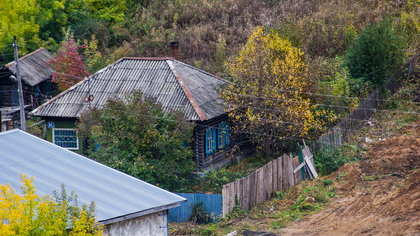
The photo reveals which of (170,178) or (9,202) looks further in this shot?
(170,178)

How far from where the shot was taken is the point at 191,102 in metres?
19.3

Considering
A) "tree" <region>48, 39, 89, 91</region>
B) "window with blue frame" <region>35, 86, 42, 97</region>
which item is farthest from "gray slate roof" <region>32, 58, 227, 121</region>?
"window with blue frame" <region>35, 86, 42, 97</region>

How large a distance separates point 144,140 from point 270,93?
6.44 m

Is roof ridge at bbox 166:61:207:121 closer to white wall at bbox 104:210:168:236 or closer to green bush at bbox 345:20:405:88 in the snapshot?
white wall at bbox 104:210:168:236

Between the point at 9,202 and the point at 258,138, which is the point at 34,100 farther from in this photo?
the point at 9,202

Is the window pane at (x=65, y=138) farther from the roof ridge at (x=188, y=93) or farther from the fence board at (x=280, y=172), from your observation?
the fence board at (x=280, y=172)

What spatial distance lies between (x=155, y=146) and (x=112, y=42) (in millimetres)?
22606

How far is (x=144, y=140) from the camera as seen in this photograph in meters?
17.0

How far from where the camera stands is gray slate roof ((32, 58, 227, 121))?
19.8 m

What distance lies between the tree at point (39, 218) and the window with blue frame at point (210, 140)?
1210cm

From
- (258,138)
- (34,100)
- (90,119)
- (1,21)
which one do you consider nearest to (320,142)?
(258,138)

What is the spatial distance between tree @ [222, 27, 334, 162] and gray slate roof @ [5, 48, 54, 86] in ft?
50.0

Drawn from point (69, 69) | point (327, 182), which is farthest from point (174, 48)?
point (327, 182)

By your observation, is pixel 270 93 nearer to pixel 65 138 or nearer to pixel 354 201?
pixel 354 201
